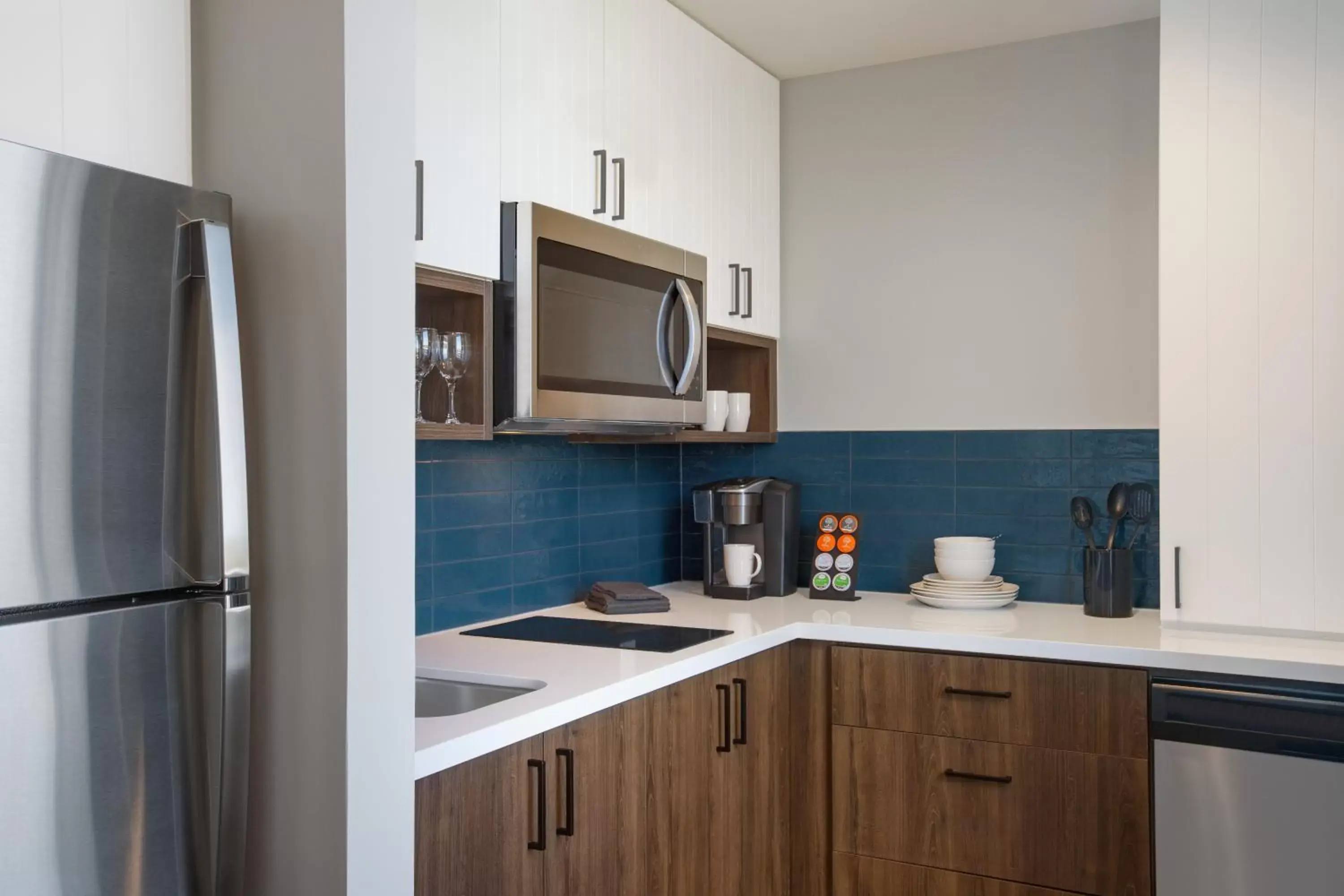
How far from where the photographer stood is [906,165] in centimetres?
329

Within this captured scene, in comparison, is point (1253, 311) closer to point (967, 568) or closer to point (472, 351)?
point (967, 568)

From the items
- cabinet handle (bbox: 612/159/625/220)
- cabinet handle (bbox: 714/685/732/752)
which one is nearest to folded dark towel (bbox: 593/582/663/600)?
cabinet handle (bbox: 714/685/732/752)

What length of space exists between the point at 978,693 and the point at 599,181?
1.43 metres

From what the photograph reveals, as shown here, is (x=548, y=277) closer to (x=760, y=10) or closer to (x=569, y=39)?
(x=569, y=39)

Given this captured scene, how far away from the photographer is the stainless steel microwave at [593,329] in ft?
7.29

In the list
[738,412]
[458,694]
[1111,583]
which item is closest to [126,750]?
[458,694]

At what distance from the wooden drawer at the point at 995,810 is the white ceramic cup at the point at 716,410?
2.93 feet

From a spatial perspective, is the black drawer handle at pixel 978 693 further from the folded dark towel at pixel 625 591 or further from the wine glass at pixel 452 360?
the wine glass at pixel 452 360

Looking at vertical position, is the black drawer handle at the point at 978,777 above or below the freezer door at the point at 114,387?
below

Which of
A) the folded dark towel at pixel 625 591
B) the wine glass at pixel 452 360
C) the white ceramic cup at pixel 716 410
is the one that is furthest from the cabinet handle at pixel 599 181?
the folded dark towel at pixel 625 591

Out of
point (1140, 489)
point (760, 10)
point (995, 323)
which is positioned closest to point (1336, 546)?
point (1140, 489)

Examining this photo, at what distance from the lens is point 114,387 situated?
118cm

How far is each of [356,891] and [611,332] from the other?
141 centimetres

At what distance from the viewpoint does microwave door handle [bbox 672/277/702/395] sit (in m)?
2.68
